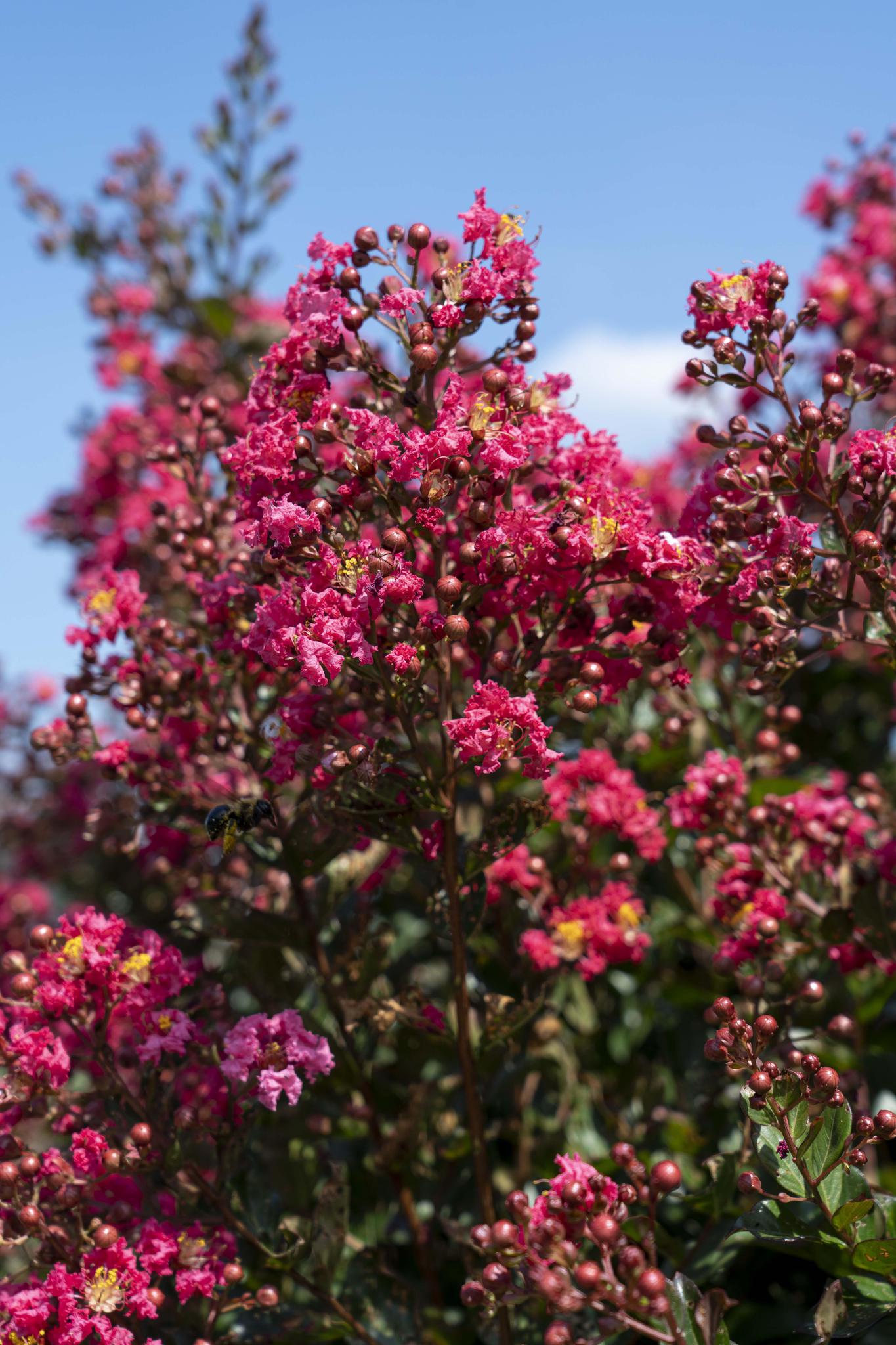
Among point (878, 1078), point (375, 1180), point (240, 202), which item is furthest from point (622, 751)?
point (240, 202)

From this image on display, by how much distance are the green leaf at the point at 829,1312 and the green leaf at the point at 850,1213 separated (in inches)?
3.2

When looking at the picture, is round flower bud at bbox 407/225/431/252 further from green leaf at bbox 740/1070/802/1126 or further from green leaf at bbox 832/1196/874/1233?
green leaf at bbox 832/1196/874/1233

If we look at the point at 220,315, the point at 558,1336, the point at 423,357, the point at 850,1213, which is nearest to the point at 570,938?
the point at 850,1213

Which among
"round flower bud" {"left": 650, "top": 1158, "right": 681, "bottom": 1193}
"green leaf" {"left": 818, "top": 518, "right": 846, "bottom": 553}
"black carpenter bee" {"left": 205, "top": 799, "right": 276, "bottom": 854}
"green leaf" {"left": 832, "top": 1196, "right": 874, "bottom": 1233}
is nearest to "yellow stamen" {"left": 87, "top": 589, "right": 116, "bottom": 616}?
"black carpenter bee" {"left": 205, "top": 799, "right": 276, "bottom": 854}

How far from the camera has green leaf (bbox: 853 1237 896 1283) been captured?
175 cm

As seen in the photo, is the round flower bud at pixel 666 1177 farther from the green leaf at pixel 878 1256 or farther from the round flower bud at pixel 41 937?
→ the round flower bud at pixel 41 937

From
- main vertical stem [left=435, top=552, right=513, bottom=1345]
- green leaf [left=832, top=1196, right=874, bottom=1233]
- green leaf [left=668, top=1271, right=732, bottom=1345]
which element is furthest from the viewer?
main vertical stem [left=435, top=552, right=513, bottom=1345]

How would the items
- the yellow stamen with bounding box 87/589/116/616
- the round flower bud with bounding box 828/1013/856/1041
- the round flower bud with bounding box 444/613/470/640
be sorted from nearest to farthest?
the round flower bud with bounding box 444/613/470/640 < the round flower bud with bounding box 828/1013/856/1041 < the yellow stamen with bounding box 87/589/116/616

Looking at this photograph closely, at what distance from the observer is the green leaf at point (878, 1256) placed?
68.8 inches

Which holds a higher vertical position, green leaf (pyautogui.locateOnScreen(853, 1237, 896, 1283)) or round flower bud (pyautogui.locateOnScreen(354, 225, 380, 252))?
round flower bud (pyautogui.locateOnScreen(354, 225, 380, 252))

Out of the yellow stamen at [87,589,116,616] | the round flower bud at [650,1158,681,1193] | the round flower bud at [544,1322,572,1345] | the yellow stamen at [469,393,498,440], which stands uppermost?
the yellow stamen at [87,589,116,616]

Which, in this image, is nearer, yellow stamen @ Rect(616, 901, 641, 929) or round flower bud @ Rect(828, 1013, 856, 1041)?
round flower bud @ Rect(828, 1013, 856, 1041)

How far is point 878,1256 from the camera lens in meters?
1.78

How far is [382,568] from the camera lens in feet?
6.08
